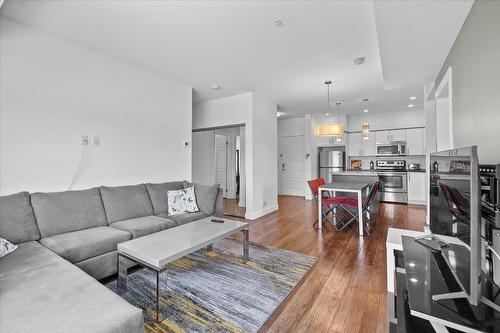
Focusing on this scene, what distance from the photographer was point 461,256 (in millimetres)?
1272

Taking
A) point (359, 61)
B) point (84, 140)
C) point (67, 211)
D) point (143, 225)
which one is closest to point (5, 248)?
point (67, 211)

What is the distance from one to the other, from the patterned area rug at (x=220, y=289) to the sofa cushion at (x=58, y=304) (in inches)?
22.7

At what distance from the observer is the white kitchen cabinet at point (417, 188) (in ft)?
19.3

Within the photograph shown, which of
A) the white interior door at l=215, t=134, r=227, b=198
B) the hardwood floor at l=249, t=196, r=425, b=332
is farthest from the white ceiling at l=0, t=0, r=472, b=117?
the white interior door at l=215, t=134, r=227, b=198

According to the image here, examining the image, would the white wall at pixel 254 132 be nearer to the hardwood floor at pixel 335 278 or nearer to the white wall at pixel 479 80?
the hardwood floor at pixel 335 278

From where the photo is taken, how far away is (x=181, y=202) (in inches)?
135

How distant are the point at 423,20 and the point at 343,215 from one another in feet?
11.8

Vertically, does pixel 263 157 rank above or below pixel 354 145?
below

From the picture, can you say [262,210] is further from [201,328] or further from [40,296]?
[40,296]

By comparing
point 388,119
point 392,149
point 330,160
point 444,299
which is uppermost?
point 388,119

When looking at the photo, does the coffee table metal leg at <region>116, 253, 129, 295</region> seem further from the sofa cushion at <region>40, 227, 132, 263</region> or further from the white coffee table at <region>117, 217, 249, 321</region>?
the sofa cushion at <region>40, 227, 132, 263</region>

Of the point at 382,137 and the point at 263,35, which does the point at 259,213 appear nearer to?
the point at 263,35

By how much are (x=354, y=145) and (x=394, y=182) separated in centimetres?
161

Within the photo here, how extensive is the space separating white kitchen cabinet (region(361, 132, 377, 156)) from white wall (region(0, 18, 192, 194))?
582 centimetres
